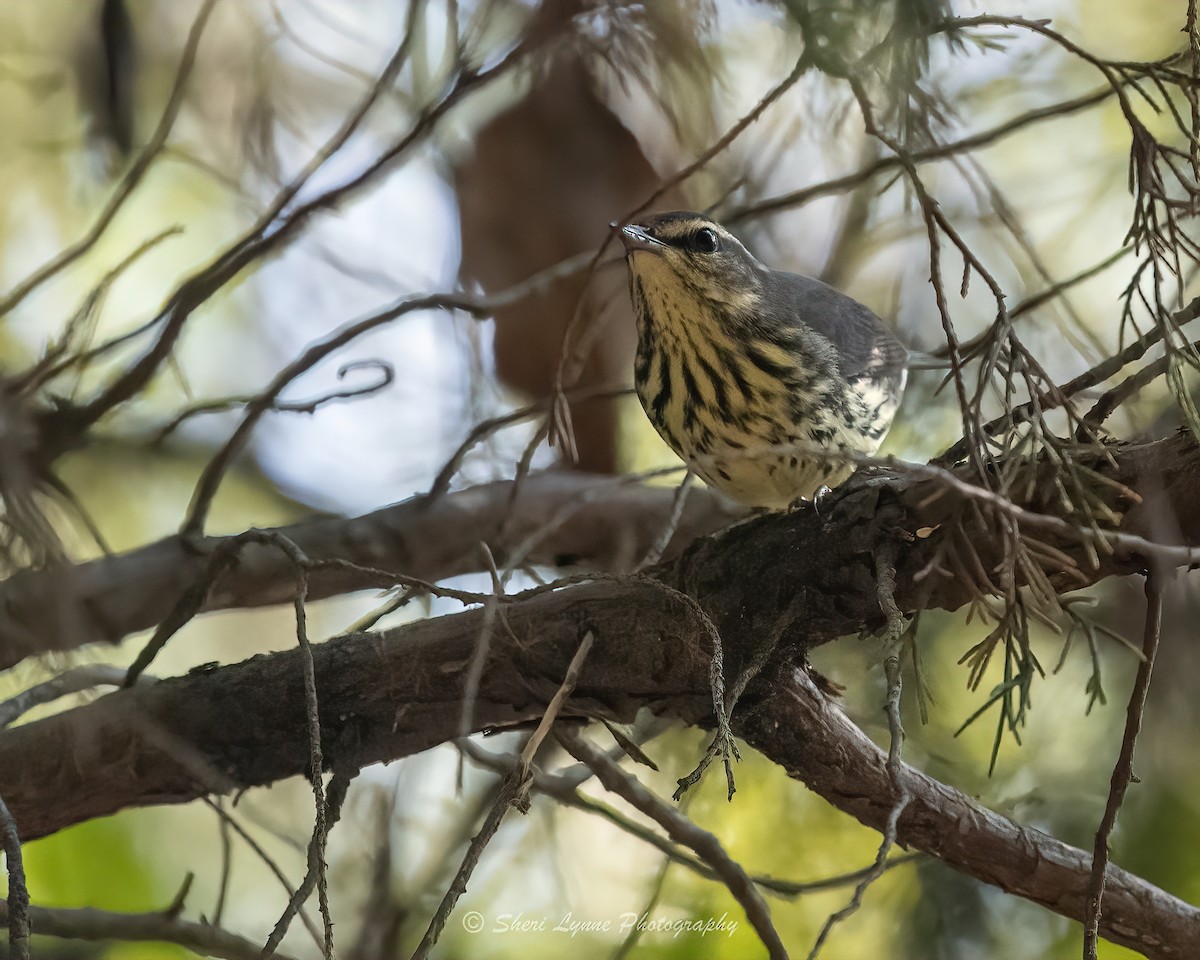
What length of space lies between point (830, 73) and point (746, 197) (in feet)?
4.66

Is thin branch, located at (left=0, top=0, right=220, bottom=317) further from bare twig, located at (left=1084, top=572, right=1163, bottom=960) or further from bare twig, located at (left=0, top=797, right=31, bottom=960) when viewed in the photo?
bare twig, located at (left=1084, top=572, right=1163, bottom=960)

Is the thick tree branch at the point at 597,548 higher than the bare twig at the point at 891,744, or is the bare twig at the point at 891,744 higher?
the thick tree branch at the point at 597,548

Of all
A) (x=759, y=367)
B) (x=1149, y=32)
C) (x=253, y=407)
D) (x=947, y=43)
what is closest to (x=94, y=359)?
(x=253, y=407)

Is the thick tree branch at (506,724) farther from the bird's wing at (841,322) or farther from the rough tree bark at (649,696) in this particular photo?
the bird's wing at (841,322)

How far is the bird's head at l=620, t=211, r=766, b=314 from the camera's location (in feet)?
7.98

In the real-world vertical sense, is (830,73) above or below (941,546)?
above

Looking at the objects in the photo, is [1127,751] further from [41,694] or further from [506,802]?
[41,694]

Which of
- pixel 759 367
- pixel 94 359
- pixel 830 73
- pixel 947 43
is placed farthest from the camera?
pixel 94 359

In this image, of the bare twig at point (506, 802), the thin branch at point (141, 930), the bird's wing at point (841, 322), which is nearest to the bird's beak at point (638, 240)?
the bird's wing at point (841, 322)

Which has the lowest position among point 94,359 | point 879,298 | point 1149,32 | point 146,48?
point 94,359

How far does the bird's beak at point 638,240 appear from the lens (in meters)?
2.34

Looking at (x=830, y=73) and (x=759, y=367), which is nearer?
(x=830, y=73)

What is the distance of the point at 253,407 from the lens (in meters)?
2.37

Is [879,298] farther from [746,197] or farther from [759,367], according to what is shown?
[759,367]
